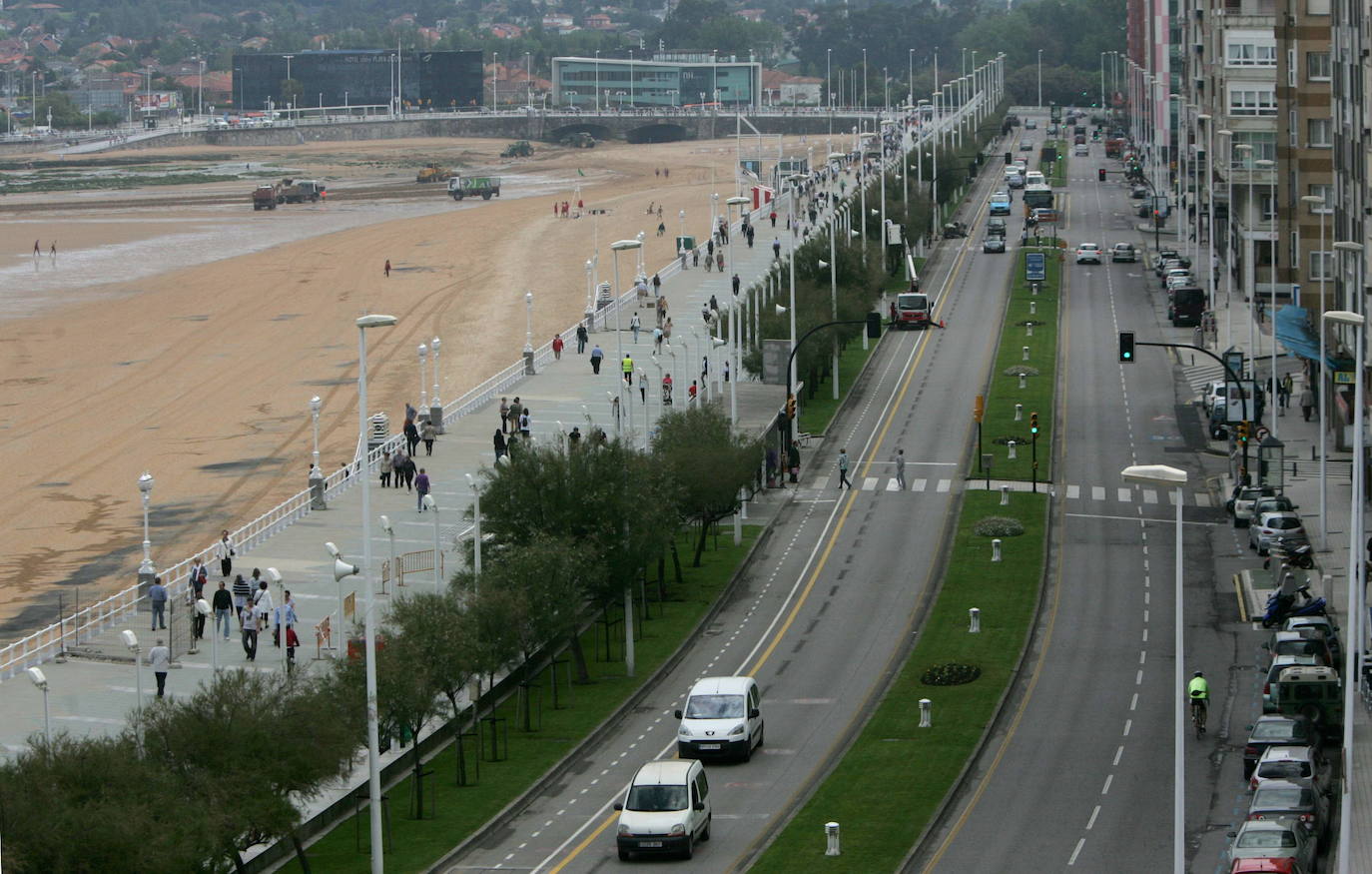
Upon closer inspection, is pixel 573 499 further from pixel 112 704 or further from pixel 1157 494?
pixel 1157 494

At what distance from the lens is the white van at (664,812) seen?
35438 millimetres

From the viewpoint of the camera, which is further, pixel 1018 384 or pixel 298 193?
pixel 298 193

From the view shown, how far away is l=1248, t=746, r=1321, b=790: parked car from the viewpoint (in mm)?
36688

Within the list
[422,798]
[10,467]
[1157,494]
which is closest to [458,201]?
[10,467]

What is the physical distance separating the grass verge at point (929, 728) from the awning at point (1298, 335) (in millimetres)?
15057

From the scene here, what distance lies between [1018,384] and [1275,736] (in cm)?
4733

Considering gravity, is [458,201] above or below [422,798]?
above

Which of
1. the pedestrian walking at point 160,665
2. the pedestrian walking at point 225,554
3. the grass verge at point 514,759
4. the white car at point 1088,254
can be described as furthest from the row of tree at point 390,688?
the white car at point 1088,254

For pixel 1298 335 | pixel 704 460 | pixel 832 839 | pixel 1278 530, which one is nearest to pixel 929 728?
pixel 832 839

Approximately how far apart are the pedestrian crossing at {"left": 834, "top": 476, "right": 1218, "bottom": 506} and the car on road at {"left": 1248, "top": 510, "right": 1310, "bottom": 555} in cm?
668

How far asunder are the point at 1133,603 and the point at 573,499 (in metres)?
15.4

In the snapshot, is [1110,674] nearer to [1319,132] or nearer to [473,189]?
[1319,132]

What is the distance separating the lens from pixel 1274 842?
32.4 meters

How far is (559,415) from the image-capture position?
75.8m
